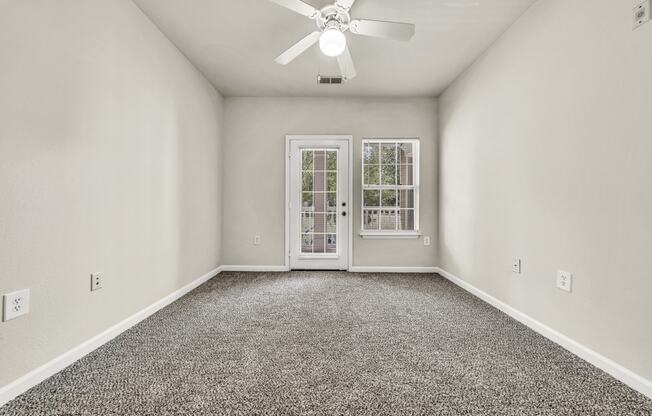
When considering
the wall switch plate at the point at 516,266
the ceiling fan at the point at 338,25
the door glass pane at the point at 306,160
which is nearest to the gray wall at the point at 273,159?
the door glass pane at the point at 306,160

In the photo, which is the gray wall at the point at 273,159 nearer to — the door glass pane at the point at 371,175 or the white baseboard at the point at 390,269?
the white baseboard at the point at 390,269

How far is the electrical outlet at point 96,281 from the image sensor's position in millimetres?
1820

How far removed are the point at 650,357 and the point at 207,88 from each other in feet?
13.5

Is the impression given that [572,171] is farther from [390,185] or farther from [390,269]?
[390,269]

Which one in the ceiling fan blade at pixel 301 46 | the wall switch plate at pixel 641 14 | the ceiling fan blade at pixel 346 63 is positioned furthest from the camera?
the ceiling fan blade at pixel 346 63

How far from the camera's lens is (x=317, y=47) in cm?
279

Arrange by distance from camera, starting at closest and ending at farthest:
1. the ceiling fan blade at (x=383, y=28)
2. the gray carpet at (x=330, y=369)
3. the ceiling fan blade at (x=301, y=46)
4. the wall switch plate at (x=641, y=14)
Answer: the gray carpet at (x=330, y=369) → the wall switch plate at (x=641, y=14) → the ceiling fan blade at (x=383, y=28) → the ceiling fan blade at (x=301, y=46)

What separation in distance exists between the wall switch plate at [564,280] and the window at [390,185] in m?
2.23

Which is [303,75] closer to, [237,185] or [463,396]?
[237,185]

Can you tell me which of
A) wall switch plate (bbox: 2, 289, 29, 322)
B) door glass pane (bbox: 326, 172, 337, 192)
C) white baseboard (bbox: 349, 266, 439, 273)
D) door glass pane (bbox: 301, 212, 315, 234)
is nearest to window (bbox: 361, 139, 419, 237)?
door glass pane (bbox: 326, 172, 337, 192)

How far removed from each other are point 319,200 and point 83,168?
2748 millimetres

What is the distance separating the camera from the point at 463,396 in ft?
4.44

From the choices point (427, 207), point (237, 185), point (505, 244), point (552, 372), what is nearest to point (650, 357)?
point (552, 372)

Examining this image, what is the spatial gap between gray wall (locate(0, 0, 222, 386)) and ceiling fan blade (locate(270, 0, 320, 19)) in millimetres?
1125
